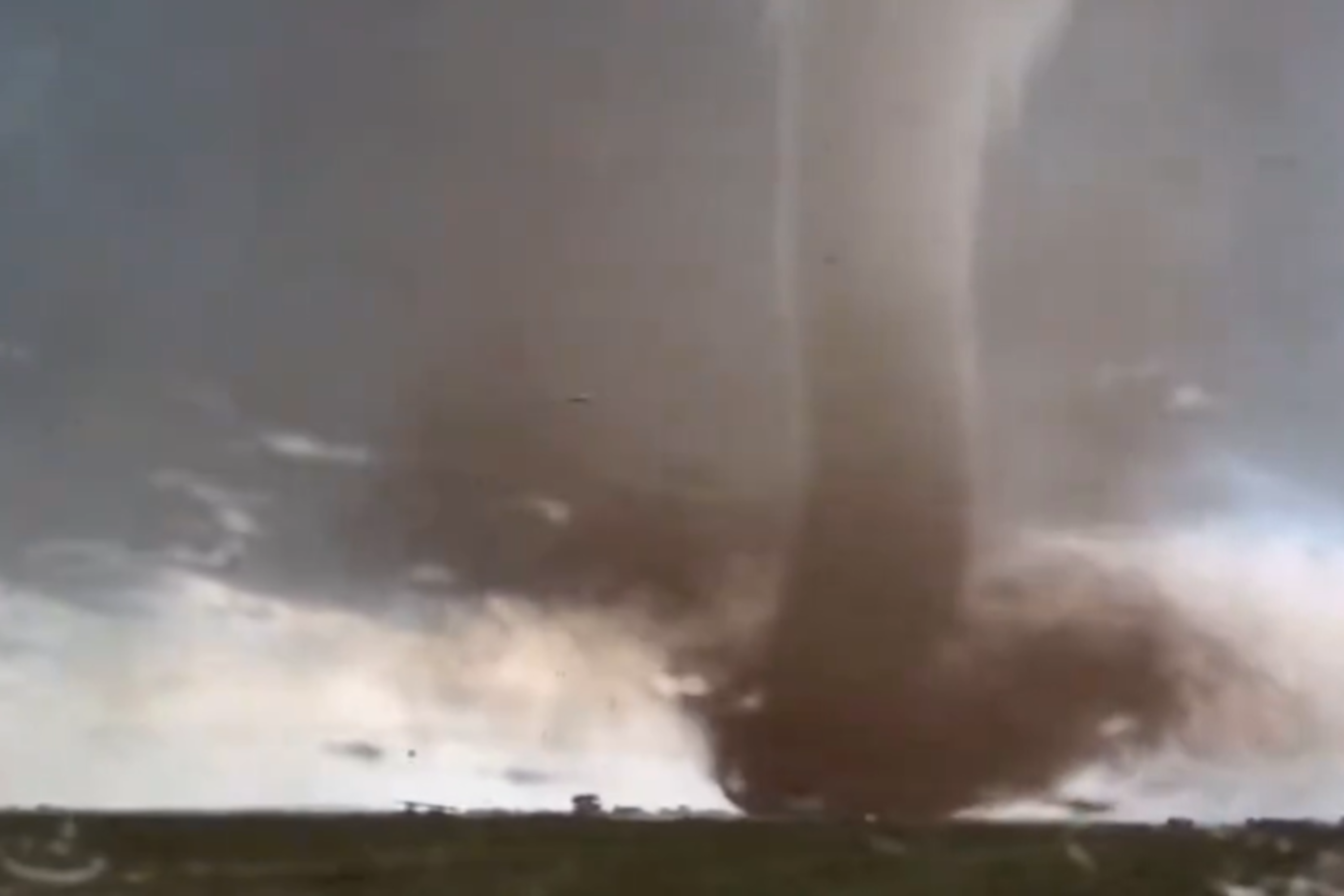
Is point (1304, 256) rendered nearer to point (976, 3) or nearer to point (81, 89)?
point (976, 3)

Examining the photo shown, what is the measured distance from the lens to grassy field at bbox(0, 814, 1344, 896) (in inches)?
53.8

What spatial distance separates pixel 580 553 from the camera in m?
1.43

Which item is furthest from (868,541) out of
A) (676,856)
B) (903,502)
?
(676,856)

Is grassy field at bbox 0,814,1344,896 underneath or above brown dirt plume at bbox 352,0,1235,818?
underneath

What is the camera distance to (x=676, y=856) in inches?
54.7

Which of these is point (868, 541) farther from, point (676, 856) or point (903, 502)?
point (676, 856)

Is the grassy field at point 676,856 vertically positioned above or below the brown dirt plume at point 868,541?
below

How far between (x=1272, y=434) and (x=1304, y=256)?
0.50ft

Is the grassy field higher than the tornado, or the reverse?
the tornado

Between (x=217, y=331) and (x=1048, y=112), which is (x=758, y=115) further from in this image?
(x=217, y=331)

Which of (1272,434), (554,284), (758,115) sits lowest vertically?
(1272,434)

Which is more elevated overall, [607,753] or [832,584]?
[832,584]

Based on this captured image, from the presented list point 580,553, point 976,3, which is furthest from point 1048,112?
point 580,553

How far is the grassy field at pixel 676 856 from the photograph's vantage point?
53.8 inches
